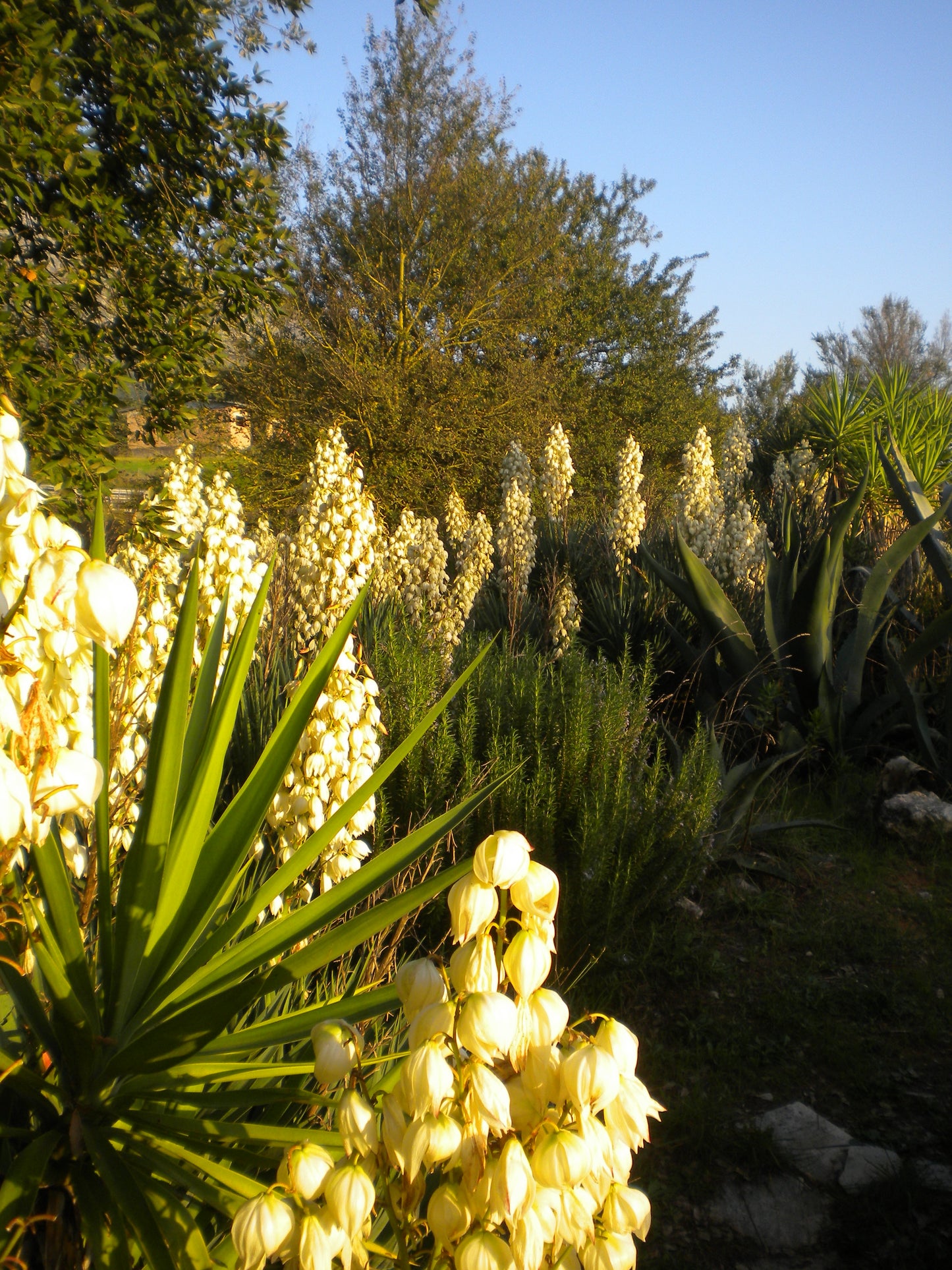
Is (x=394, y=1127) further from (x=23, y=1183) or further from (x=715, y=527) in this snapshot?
(x=715, y=527)

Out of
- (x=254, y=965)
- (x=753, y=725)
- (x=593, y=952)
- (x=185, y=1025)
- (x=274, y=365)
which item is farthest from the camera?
(x=274, y=365)

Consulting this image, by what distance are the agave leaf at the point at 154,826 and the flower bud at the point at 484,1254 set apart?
85 cm

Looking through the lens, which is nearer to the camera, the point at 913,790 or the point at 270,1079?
the point at 270,1079

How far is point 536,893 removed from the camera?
88 cm

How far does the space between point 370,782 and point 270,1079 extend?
563 mm

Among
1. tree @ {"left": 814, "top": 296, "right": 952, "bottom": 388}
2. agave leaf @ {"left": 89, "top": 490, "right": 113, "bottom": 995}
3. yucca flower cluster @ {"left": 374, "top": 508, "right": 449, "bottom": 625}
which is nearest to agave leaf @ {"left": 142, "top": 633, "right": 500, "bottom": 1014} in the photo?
agave leaf @ {"left": 89, "top": 490, "right": 113, "bottom": 995}

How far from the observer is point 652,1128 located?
2645mm

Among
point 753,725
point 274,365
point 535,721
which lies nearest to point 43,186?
point 535,721

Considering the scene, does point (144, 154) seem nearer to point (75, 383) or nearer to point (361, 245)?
point (75, 383)

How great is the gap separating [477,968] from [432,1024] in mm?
62

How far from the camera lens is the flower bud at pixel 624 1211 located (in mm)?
880

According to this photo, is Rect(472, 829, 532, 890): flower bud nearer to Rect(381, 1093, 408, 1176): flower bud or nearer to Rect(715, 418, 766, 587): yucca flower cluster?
Rect(381, 1093, 408, 1176): flower bud

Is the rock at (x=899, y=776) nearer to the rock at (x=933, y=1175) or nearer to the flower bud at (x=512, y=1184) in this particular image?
the rock at (x=933, y=1175)

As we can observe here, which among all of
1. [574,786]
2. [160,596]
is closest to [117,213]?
[160,596]
